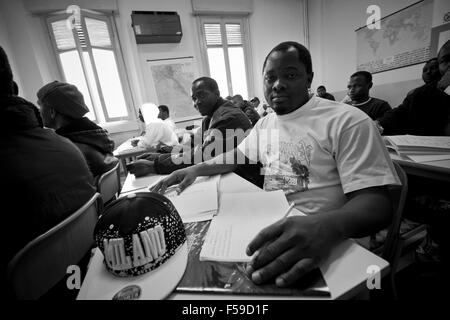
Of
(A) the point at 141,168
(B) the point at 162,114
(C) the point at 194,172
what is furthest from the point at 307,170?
(B) the point at 162,114

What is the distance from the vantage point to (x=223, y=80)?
5.46 metres

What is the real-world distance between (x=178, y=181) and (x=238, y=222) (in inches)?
20.7

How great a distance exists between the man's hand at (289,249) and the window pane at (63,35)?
5245 millimetres

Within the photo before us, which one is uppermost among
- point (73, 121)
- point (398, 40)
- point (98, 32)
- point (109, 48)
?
point (98, 32)

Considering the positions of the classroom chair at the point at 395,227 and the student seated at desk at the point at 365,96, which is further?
the student seated at desk at the point at 365,96

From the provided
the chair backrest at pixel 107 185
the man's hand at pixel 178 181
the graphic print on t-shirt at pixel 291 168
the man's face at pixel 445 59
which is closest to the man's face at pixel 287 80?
the graphic print on t-shirt at pixel 291 168

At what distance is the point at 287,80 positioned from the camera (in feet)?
2.95

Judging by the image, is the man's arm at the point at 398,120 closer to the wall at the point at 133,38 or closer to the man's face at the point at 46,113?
the man's face at the point at 46,113

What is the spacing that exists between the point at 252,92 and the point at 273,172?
207 inches

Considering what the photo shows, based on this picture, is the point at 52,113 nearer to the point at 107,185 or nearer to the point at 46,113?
the point at 46,113

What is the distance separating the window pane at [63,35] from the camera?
3891mm

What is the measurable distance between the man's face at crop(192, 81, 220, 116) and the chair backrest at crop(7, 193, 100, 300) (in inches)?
48.8

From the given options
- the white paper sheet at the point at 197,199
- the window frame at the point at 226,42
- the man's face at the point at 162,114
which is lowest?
the white paper sheet at the point at 197,199
